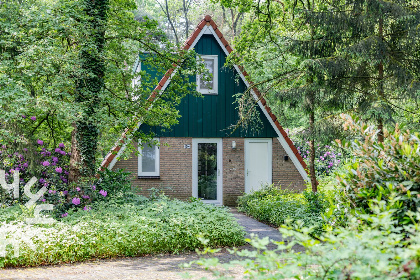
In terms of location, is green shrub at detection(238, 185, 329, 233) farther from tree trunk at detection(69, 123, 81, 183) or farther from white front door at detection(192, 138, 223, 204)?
tree trunk at detection(69, 123, 81, 183)

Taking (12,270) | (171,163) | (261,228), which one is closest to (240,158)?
(171,163)

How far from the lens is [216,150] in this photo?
15.4m

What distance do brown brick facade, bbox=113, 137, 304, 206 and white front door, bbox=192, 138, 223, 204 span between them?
203mm

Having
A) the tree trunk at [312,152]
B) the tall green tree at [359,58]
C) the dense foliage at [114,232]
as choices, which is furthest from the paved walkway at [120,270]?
the tall green tree at [359,58]

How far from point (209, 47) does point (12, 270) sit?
34.8ft

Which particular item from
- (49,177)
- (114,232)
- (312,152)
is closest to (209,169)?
(312,152)

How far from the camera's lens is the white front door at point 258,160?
15430 mm

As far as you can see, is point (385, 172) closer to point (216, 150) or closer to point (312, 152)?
point (312, 152)

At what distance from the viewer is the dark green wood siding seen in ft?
49.2

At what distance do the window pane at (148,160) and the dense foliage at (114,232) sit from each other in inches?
222

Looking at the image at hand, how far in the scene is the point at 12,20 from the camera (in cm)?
858

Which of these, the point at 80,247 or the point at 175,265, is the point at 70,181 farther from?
the point at 175,265

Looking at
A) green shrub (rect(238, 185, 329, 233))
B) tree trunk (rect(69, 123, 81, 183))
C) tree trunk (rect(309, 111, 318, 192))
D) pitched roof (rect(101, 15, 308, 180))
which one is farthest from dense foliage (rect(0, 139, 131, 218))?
tree trunk (rect(309, 111, 318, 192))

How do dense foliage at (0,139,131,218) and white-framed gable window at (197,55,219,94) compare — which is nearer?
dense foliage at (0,139,131,218)
